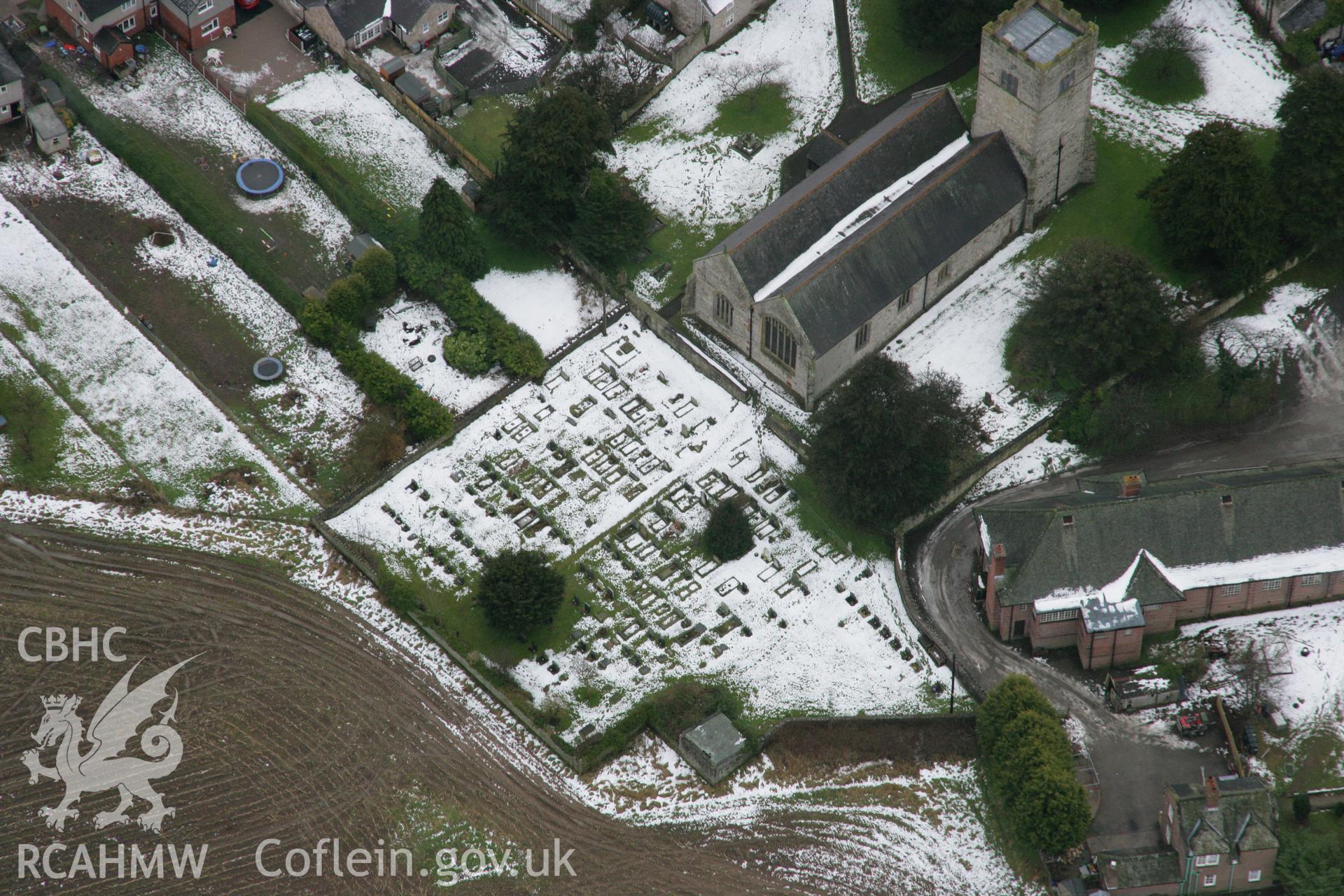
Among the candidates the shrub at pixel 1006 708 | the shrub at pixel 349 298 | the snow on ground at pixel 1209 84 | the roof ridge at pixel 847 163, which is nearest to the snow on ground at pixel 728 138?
the roof ridge at pixel 847 163

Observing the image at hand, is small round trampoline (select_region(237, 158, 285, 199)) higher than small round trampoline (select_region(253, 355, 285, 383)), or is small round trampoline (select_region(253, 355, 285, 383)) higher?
small round trampoline (select_region(237, 158, 285, 199))

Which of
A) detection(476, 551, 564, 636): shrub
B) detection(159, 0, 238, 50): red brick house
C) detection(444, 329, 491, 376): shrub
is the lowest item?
detection(476, 551, 564, 636): shrub

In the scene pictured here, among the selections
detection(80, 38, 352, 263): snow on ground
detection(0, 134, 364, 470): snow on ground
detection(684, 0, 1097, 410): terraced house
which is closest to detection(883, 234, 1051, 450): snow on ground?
detection(684, 0, 1097, 410): terraced house

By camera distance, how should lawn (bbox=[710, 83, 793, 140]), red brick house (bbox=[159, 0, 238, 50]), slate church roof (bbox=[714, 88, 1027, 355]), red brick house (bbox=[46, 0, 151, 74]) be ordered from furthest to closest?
red brick house (bbox=[159, 0, 238, 50]) < red brick house (bbox=[46, 0, 151, 74]) < lawn (bbox=[710, 83, 793, 140]) < slate church roof (bbox=[714, 88, 1027, 355])

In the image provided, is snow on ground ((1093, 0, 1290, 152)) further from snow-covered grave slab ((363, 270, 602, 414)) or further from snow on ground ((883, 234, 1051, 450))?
snow-covered grave slab ((363, 270, 602, 414))

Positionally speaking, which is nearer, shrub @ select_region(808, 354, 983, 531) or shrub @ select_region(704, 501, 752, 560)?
shrub @ select_region(808, 354, 983, 531)

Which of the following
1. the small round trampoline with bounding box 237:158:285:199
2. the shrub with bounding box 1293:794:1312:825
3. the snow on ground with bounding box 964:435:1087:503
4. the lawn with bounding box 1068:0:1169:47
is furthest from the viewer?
the lawn with bounding box 1068:0:1169:47

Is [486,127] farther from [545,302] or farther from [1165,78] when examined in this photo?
[1165,78]

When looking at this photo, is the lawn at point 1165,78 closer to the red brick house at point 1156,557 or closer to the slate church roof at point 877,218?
the slate church roof at point 877,218
